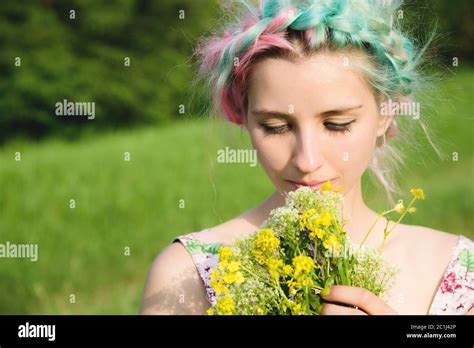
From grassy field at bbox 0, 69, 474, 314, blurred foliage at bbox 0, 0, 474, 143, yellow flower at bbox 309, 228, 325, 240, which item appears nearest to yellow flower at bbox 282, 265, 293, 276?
yellow flower at bbox 309, 228, 325, 240

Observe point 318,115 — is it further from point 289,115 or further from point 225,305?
point 225,305

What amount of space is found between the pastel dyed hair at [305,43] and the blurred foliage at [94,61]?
15.1 m

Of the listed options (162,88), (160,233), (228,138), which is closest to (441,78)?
(228,138)

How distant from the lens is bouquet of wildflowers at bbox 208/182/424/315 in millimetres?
2170

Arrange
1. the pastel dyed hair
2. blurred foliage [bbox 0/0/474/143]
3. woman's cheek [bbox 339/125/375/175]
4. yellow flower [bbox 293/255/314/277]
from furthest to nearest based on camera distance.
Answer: blurred foliage [bbox 0/0/474/143]
the pastel dyed hair
woman's cheek [bbox 339/125/375/175]
yellow flower [bbox 293/255/314/277]

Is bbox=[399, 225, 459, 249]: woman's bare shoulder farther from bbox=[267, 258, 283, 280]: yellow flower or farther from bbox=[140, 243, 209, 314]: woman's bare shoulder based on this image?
bbox=[267, 258, 283, 280]: yellow flower

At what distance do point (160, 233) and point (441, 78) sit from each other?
252 inches

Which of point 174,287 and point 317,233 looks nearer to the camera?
point 317,233

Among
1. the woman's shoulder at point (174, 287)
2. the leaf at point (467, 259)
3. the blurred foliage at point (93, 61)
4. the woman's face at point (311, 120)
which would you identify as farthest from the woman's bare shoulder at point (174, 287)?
the blurred foliage at point (93, 61)

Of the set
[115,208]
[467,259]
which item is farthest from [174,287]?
[115,208]

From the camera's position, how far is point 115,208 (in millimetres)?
9992

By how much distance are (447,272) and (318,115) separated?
975 mm

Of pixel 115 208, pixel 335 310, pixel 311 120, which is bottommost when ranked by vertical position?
pixel 335 310

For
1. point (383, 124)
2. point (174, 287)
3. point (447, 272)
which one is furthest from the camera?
point (447, 272)
